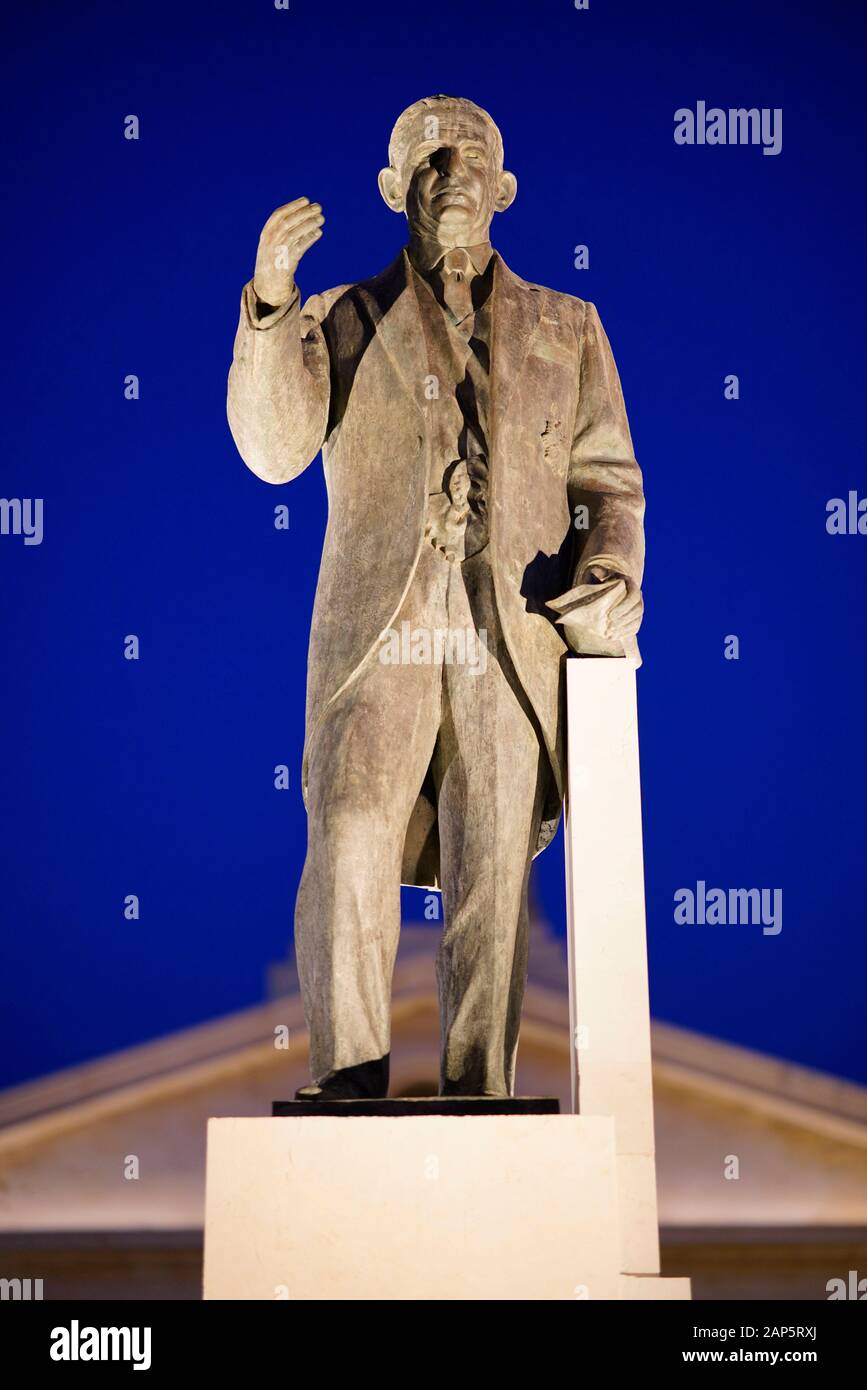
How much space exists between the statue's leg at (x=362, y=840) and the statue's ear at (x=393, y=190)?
1258 millimetres

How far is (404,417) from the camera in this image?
5.39m

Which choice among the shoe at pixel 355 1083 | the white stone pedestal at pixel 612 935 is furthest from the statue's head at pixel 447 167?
the shoe at pixel 355 1083

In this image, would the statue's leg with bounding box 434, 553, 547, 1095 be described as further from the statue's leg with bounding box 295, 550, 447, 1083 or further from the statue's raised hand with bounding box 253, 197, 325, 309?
the statue's raised hand with bounding box 253, 197, 325, 309

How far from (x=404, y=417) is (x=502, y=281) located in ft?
1.98

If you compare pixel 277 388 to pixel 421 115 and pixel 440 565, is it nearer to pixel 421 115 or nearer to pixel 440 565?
pixel 440 565

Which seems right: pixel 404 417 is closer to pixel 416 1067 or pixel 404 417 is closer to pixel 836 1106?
pixel 416 1067

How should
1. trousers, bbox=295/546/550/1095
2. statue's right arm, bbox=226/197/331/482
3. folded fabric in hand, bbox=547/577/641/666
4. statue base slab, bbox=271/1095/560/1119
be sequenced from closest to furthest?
statue base slab, bbox=271/1095/560/1119 → trousers, bbox=295/546/550/1095 → statue's right arm, bbox=226/197/331/482 → folded fabric in hand, bbox=547/577/641/666

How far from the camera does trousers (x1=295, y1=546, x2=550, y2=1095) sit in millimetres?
4879

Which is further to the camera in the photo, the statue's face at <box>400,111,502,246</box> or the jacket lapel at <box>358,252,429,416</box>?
the statue's face at <box>400,111,502,246</box>

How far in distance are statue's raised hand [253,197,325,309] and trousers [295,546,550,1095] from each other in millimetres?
874

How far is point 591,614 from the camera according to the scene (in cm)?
512

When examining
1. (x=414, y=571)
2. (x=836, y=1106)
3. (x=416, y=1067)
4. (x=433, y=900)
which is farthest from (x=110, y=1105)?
(x=414, y=571)

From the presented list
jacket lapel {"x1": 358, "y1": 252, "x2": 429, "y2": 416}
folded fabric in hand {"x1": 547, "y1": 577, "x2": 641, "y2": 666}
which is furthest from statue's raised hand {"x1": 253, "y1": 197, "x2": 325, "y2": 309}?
folded fabric in hand {"x1": 547, "y1": 577, "x2": 641, "y2": 666}

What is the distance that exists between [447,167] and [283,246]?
32.9 inches
